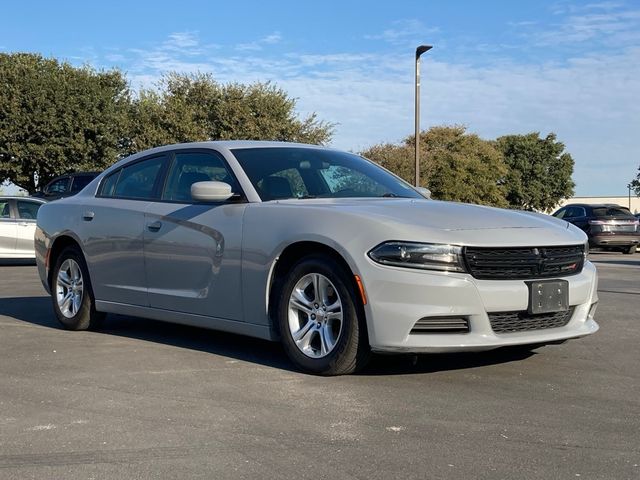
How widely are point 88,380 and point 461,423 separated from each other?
2444 mm

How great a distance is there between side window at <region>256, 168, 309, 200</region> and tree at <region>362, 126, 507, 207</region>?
49.6 m

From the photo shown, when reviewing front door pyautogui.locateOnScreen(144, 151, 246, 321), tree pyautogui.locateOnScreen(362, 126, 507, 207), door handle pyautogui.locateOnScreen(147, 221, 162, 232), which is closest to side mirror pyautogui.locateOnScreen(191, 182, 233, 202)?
front door pyautogui.locateOnScreen(144, 151, 246, 321)

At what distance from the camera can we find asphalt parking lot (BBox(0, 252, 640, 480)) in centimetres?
349

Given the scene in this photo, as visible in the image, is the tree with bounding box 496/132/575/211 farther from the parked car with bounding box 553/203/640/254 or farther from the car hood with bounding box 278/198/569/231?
the car hood with bounding box 278/198/569/231

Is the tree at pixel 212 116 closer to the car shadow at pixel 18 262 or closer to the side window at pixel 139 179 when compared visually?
the car shadow at pixel 18 262

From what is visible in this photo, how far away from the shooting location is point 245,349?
6207 millimetres

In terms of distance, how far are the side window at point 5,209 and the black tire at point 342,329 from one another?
12.1 m

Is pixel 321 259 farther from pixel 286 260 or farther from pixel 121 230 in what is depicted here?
pixel 121 230

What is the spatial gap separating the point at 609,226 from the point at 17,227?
15.4 meters

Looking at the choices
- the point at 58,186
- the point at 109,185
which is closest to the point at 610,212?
the point at 58,186

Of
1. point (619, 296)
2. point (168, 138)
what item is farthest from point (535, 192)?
point (619, 296)

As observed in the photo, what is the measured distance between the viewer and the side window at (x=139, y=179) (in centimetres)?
668

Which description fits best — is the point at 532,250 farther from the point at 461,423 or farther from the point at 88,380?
the point at 88,380

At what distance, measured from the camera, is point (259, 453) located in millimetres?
3631
